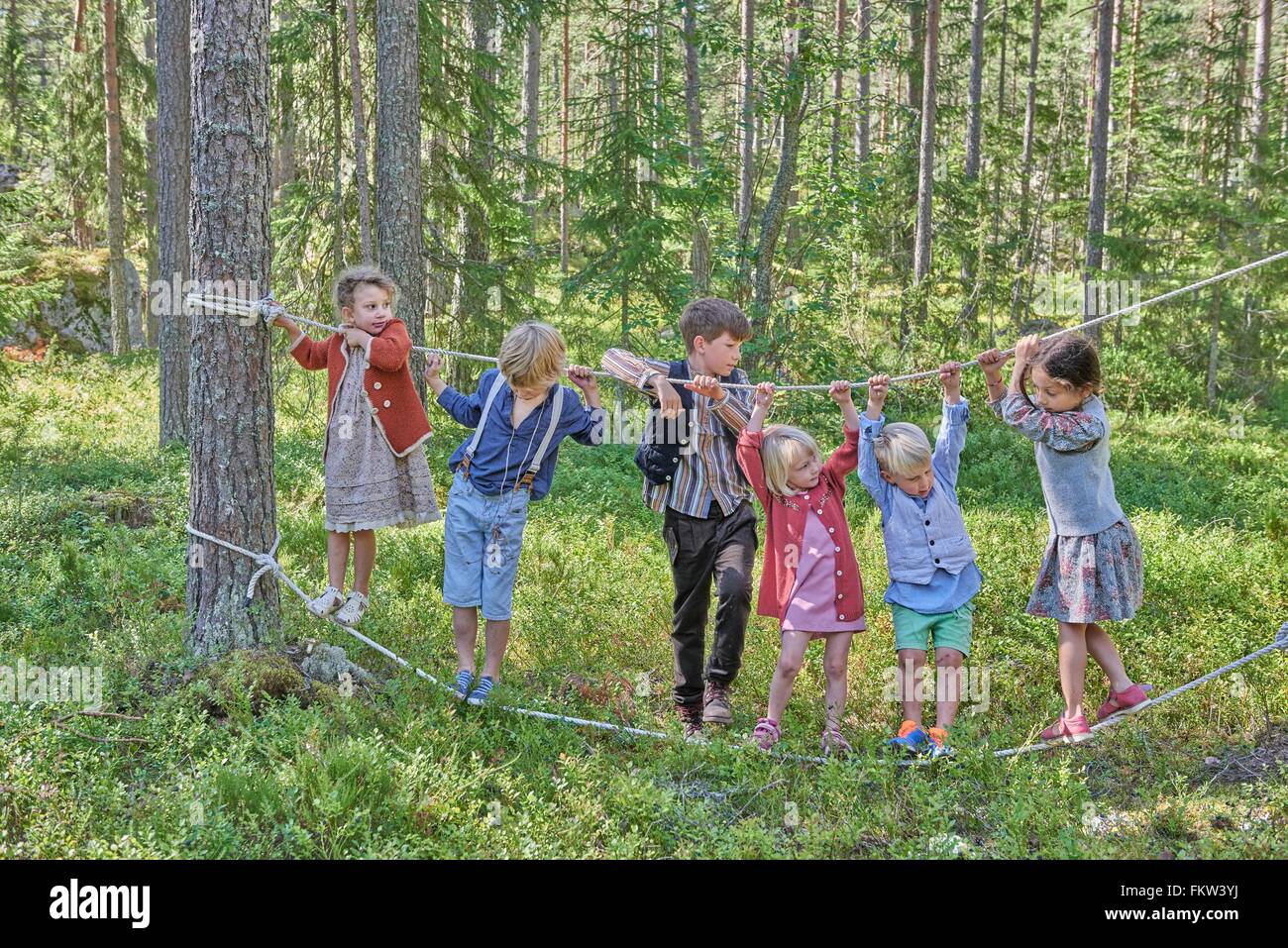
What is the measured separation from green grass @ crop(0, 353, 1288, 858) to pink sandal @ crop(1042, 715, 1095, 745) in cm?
18

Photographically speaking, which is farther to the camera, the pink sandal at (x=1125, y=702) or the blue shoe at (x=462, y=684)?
the blue shoe at (x=462, y=684)

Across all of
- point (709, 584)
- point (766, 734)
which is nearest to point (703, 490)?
point (709, 584)

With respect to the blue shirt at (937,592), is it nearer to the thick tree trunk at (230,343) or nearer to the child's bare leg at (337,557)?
the child's bare leg at (337,557)

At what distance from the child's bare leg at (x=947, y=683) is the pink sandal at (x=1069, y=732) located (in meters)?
0.51

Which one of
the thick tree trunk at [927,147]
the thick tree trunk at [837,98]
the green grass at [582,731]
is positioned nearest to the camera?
the green grass at [582,731]

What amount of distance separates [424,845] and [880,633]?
358 cm

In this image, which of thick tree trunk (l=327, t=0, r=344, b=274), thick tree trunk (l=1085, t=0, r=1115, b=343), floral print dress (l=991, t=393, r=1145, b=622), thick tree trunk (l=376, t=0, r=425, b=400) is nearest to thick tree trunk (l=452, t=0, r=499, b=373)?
thick tree trunk (l=376, t=0, r=425, b=400)

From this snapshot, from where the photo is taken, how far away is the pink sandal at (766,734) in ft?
16.5

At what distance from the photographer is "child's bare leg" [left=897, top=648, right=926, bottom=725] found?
16.5 feet

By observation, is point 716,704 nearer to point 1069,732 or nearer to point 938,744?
point 938,744

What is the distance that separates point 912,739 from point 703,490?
1651 millimetres

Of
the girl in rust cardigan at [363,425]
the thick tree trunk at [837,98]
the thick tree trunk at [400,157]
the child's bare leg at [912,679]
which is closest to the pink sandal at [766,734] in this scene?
the child's bare leg at [912,679]

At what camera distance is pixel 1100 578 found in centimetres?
497

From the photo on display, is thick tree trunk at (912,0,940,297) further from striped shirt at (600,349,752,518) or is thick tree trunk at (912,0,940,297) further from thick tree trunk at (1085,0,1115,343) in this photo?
striped shirt at (600,349,752,518)
